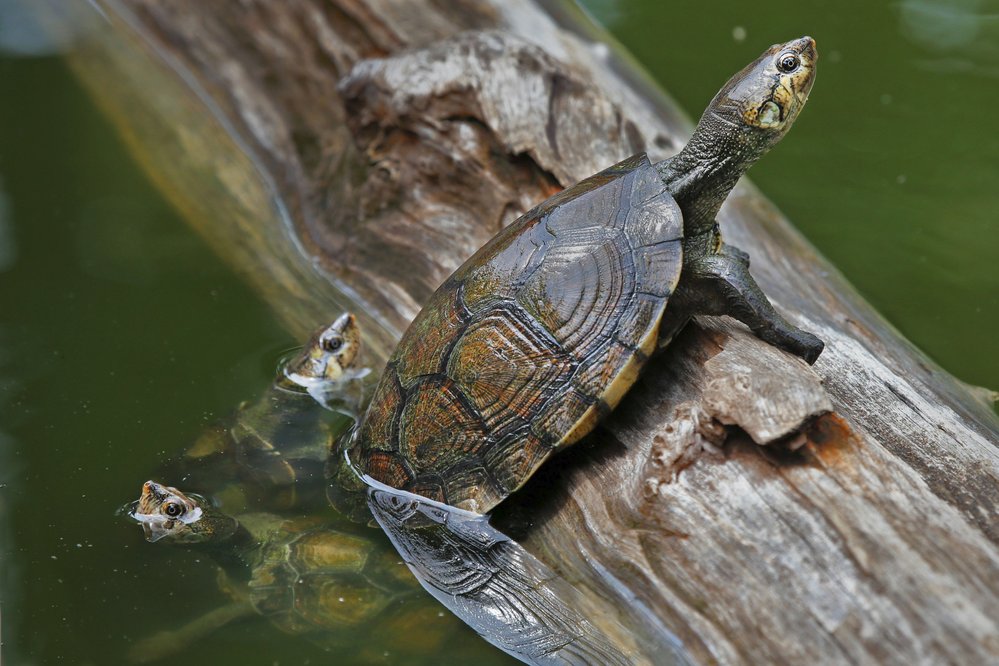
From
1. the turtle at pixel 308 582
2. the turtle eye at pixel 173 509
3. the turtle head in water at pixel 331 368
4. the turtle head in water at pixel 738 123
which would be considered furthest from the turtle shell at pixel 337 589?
the turtle head in water at pixel 738 123

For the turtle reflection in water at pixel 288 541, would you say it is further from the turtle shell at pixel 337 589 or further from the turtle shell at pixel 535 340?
the turtle shell at pixel 535 340

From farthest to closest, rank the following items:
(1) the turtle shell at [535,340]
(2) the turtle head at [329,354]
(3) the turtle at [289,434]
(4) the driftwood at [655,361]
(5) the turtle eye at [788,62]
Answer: (2) the turtle head at [329,354] < (3) the turtle at [289,434] < (5) the turtle eye at [788,62] < (1) the turtle shell at [535,340] < (4) the driftwood at [655,361]

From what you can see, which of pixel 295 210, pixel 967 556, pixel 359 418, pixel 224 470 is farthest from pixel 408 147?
pixel 967 556

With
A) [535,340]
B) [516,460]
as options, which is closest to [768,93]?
[535,340]

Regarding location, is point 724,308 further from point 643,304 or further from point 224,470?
point 224,470

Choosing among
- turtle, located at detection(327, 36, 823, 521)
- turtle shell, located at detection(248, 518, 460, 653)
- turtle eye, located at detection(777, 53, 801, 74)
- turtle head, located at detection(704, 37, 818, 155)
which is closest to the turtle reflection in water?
turtle shell, located at detection(248, 518, 460, 653)

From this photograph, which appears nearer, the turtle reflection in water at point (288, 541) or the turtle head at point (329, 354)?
the turtle reflection in water at point (288, 541)
